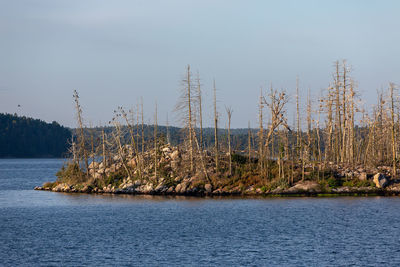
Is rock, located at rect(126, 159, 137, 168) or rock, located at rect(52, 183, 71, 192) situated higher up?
rock, located at rect(126, 159, 137, 168)

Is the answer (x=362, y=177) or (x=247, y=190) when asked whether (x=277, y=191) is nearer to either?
(x=247, y=190)

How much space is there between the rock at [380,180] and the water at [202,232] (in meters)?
3.43

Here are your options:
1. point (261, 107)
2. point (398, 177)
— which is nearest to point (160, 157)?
point (261, 107)

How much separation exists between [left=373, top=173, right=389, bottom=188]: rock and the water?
3.43 m

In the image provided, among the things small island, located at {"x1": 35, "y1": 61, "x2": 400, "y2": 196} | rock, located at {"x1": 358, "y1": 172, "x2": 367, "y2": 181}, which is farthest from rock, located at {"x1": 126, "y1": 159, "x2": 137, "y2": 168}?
rock, located at {"x1": 358, "y1": 172, "x2": 367, "y2": 181}

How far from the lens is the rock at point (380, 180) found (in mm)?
61509

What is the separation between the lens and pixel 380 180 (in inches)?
2427

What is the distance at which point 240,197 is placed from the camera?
62.4 metres

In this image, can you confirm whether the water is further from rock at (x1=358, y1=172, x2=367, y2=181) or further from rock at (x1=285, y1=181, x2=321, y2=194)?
rock at (x1=358, y1=172, x2=367, y2=181)

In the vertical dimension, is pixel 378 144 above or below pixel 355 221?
above

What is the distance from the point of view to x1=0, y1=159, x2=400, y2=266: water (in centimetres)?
3241

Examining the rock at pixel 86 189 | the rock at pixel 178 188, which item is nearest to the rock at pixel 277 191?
the rock at pixel 178 188

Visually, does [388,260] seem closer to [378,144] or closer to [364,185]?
[364,185]

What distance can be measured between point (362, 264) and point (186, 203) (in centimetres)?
3053
